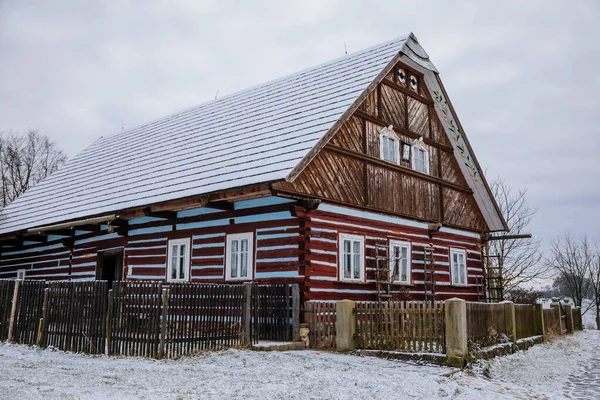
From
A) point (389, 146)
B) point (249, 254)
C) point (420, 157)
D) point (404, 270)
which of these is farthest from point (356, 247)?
point (420, 157)

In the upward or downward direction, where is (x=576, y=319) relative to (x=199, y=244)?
downward

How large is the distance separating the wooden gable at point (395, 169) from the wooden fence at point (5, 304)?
6454mm

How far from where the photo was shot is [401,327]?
11.0 m

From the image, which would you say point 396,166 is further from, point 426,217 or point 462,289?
point 462,289

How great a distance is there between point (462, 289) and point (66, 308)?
13325 mm

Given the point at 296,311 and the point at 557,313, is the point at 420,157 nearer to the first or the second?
the point at 557,313

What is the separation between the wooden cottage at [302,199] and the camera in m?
13.9

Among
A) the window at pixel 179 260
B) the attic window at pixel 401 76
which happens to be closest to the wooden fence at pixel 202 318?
the window at pixel 179 260

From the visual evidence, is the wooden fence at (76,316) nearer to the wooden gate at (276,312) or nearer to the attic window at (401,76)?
the wooden gate at (276,312)

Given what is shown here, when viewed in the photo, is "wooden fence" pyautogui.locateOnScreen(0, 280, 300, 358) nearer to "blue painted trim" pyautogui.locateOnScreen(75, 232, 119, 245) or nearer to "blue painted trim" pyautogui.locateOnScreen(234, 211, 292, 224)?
"blue painted trim" pyautogui.locateOnScreen(234, 211, 292, 224)

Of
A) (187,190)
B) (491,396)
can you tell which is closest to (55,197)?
(187,190)

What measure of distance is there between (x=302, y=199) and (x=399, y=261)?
468 cm

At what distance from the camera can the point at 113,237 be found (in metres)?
18.5

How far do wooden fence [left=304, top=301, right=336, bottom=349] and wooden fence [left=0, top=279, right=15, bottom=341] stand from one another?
664 centimetres
